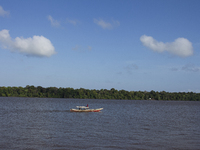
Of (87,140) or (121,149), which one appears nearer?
(121,149)

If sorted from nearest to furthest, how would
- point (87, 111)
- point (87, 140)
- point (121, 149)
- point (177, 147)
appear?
point (121, 149) → point (177, 147) → point (87, 140) → point (87, 111)

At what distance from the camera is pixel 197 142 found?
3134cm

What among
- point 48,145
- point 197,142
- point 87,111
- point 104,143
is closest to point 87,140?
point 104,143

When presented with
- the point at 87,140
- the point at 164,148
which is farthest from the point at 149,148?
the point at 87,140

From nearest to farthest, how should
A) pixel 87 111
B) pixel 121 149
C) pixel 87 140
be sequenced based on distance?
pixel 121 149
pixel 87 140
pixel 87 111

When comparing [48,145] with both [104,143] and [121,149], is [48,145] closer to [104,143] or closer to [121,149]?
[104,143]

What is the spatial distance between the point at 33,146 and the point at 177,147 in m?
17.9

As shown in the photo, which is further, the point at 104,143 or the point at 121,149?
the point at 104,143

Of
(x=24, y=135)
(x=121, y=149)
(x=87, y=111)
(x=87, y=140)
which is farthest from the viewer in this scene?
(x=87, y=111)

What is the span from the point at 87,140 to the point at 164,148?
33.2 feet

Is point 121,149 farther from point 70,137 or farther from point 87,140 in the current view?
point 70,137

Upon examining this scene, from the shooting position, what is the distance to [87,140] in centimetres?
3041

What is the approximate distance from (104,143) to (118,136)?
5.33 meters

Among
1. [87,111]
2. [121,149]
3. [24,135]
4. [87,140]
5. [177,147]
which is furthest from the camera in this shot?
[87,111]
